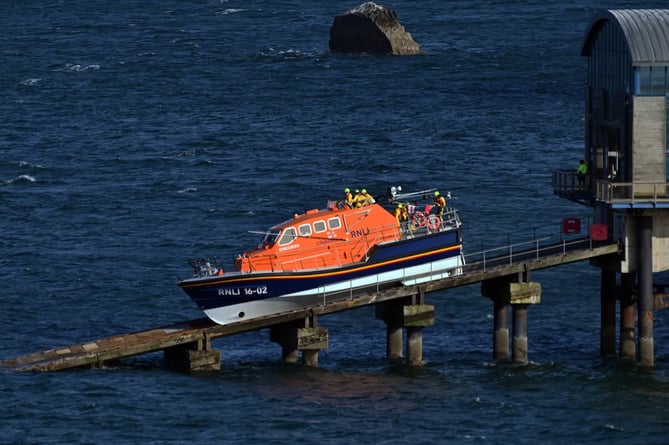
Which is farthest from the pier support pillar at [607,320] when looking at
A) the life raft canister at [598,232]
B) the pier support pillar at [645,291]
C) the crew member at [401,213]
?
the crew member at [401,213]

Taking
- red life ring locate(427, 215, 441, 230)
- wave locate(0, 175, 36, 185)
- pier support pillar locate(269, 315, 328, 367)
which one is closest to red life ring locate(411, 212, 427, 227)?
red life ring locate(427, 215, 441, 230)

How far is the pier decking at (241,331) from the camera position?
82.1m

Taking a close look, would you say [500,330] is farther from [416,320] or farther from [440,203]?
[440,203]

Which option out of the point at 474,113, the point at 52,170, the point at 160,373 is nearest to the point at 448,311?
the point at 160,373

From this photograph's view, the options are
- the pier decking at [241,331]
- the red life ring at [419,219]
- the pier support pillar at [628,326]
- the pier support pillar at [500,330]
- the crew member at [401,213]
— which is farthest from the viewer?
the crew member at [401,213]

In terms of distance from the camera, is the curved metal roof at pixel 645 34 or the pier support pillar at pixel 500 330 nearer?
the curved metal roof at pixel 645 34

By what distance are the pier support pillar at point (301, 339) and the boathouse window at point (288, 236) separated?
11.6 ft

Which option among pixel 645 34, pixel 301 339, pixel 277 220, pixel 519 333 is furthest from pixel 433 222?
pixel 277 220

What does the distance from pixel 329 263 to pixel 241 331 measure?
506 centimetres

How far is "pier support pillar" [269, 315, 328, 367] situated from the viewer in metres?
83.2

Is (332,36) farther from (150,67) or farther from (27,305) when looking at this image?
(27,305)

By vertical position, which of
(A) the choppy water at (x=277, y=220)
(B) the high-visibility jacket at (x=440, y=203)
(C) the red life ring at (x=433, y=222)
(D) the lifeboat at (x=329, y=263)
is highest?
(B) the high-visibility jacket at (x=440, y=203)

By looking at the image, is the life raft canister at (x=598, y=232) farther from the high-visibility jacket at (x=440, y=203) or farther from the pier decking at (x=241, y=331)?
the high-visibility jacket at (x=440, y=203)

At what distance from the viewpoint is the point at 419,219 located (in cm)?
8594
